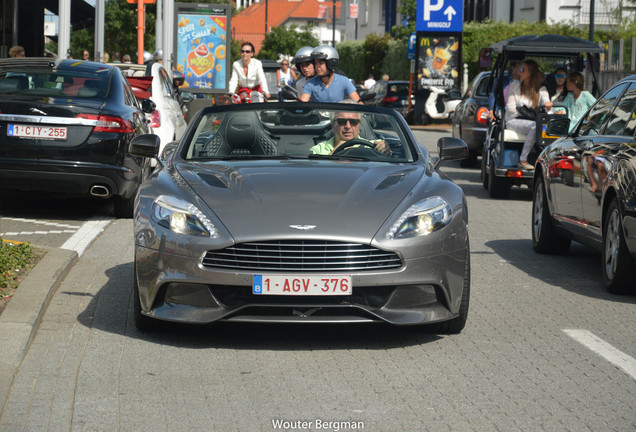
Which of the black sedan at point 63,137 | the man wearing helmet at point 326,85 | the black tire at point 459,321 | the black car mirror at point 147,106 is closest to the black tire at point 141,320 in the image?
the black tire at point 459,321

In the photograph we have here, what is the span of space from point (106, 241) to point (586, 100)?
788 centimetres

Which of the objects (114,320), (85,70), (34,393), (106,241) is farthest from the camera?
(85,70)

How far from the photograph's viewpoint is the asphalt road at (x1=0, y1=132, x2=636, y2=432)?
4.96 m

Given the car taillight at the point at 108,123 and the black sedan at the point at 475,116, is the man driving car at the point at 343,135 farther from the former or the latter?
the black sedan at the point at 475,116

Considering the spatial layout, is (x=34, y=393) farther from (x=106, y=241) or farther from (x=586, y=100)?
(x=586, y=100)

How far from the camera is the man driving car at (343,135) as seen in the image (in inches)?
304

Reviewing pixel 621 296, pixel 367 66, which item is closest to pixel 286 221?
pixel 621 296

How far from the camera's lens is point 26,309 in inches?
271

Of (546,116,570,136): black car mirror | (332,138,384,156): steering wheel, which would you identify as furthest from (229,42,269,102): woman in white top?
(332,138,384,156): steering wheel

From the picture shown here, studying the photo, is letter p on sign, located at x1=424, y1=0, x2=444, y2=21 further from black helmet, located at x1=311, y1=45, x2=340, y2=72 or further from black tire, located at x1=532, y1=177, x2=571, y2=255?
black tire, located at x1=532, y1=177, x2=571, y2=255

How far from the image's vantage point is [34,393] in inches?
210

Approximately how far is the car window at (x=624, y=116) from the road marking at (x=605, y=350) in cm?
219

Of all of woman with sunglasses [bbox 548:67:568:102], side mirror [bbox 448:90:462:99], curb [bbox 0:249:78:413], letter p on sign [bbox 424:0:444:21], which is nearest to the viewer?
curb [bbox 0:249:78:413]

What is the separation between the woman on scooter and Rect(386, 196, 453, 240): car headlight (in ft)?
29.6
